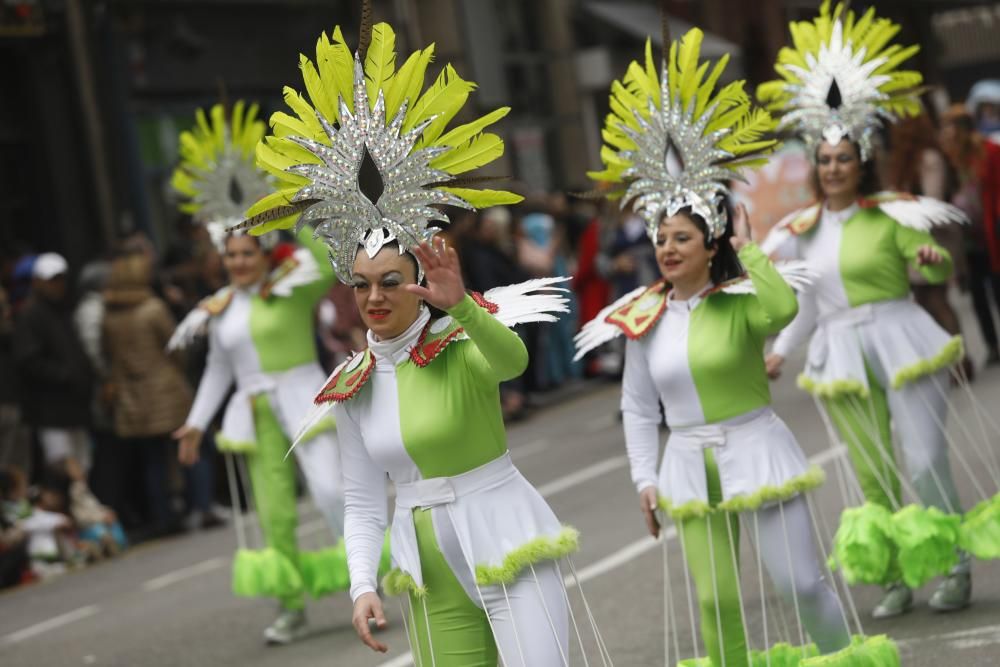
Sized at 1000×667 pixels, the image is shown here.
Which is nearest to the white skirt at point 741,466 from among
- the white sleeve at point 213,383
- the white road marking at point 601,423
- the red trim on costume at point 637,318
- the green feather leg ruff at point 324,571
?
the red trim on costume at point 637,318

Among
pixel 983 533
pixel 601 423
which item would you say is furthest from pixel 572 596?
pixel 601 423

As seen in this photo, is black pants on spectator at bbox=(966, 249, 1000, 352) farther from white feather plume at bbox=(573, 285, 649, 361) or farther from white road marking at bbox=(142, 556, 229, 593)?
white feather plume at bbox=(573, 285, 649, 361)

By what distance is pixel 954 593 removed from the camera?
Answer: 7.82 m

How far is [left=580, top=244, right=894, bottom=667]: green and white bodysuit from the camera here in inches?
244

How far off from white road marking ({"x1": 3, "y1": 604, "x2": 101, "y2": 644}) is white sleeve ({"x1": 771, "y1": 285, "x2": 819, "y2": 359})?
17.0ft

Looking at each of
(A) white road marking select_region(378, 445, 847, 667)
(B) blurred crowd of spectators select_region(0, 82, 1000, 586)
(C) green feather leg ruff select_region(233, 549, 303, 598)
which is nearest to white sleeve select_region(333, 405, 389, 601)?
(A) white road marking select_region(378, 445, 847, 667)

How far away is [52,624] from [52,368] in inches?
112

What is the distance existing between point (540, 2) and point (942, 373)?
23.2m

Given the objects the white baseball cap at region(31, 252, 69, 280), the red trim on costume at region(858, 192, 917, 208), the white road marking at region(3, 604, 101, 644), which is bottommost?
the white road marking at region(3, 604, 101, 644)

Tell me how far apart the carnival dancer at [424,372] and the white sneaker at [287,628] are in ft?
14.2

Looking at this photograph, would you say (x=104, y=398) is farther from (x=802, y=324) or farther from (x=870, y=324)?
(x=870, y=324)

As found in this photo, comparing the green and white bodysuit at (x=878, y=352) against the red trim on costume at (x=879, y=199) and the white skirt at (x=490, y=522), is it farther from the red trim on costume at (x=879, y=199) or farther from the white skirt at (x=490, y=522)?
the white skirt at (x=490, y=522)

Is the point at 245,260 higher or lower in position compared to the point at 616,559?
higher

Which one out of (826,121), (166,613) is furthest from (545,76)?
(826,121)
